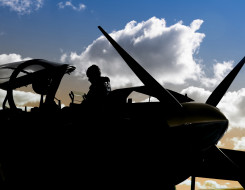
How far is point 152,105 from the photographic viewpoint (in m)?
5.83

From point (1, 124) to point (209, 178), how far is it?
9201 millimetres

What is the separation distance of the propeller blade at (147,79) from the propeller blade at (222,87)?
1.97m

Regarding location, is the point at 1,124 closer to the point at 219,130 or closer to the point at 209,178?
the point at 219,130

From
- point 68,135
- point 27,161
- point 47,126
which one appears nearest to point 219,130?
point 68,135

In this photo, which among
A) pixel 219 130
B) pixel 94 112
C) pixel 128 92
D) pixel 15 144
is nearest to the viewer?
pixel 219 130

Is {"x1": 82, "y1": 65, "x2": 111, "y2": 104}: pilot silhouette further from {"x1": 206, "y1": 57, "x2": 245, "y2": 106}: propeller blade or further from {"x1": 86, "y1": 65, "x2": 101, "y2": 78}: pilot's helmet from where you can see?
{"x1": 206, "y1": 57, "x2": 245, "y2": 106}: propeller blade


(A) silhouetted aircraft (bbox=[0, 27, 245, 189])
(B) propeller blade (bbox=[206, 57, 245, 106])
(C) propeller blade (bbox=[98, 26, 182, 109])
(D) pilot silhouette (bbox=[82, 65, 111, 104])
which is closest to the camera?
(A) silhouetted aircraft (bbox=[0, 27, 245, 189])

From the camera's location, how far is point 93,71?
7227mm

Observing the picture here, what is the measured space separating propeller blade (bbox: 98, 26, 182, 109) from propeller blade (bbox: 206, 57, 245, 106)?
77.4 inches

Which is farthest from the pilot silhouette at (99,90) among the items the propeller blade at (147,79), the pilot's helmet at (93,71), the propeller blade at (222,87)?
the propeller blade at (222,87)

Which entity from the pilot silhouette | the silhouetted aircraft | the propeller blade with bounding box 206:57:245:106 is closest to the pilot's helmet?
the pilot silhouette

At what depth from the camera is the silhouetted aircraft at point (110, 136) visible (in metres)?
5.36

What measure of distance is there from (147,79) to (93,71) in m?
2.01

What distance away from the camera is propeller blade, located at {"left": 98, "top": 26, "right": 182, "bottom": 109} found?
554 cm
